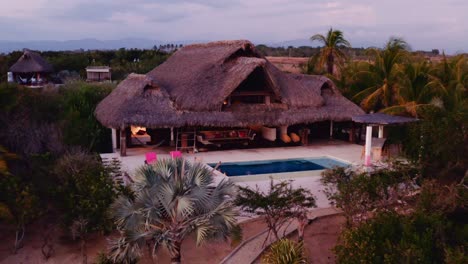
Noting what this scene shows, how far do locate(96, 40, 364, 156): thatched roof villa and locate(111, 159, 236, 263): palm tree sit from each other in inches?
284

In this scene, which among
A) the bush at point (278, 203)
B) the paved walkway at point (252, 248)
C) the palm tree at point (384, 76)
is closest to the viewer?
the bush at point (278, 203)

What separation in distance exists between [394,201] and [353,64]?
11.6 meters

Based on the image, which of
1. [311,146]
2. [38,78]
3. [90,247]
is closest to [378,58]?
[311,146]

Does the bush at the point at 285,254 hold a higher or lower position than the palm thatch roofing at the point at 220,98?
lower

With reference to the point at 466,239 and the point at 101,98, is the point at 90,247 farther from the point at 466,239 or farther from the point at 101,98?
the point at 101,98

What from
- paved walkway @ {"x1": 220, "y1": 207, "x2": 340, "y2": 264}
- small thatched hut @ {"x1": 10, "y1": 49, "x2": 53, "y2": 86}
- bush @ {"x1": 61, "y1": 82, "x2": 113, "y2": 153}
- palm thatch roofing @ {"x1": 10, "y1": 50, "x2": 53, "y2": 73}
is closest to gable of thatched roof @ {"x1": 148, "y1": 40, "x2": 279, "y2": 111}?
bush @ {"x1": 61, "y1": 82, "x2": 113, "y2": 153}

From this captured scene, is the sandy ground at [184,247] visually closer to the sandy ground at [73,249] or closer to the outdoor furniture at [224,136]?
the sandy ground at [73,249]

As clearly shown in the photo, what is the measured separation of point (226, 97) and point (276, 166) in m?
2.90

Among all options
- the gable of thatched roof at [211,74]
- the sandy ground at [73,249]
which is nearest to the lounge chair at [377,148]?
the gable of thatched roof at [211,74]

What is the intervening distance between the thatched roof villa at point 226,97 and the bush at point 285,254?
24.5 feet

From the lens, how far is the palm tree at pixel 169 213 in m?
6.84

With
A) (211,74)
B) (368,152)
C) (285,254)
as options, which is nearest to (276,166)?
(368,152)

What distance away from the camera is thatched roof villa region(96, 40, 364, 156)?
14.8 m

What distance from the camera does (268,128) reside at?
17172 mm
